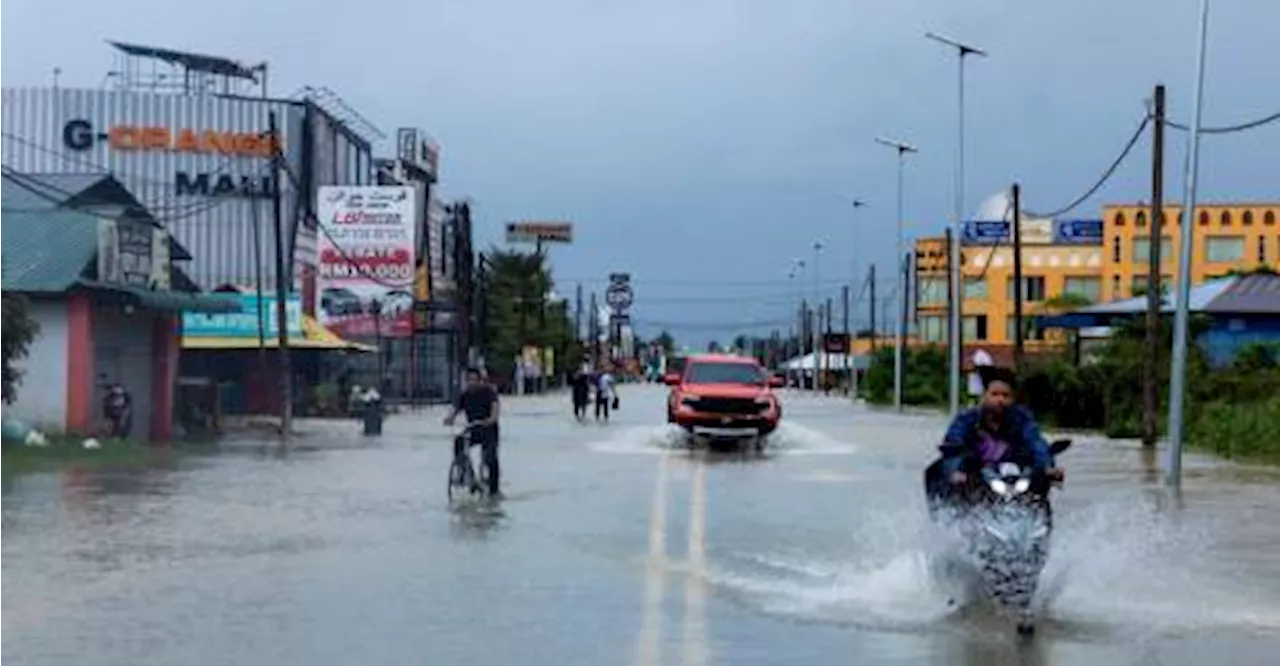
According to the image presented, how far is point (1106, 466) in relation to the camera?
33.3m

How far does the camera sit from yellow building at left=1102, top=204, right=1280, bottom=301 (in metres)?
112

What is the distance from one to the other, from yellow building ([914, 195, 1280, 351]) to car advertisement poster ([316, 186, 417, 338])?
4245 cm

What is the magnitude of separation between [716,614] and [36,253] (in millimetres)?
28691

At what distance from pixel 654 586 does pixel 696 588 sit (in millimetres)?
322

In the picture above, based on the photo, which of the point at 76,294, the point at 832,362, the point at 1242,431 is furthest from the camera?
the point at 832,362

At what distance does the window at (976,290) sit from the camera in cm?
12506

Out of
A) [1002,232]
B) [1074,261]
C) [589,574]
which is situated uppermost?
[1074,261]

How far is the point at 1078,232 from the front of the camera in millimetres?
123125

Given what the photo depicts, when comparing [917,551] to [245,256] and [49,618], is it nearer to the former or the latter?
[49,618]

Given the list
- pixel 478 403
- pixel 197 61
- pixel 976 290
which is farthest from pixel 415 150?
pixel 478 403

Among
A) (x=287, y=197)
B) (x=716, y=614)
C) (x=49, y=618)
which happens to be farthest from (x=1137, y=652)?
(x=287, y=197)

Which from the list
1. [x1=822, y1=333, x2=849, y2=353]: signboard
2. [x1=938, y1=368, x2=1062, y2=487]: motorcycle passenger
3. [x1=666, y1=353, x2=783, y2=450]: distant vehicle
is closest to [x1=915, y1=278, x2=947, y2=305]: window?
[x1=822, y1=333, x2=849, y2=353]: signboard

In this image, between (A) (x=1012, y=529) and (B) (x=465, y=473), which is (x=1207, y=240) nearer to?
(B) (x=465, y=473)

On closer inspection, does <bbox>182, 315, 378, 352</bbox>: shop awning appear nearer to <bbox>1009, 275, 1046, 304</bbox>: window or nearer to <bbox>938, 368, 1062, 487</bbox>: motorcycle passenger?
<bbox>938, 368, 1062, 487</bbox>: motorcycle passenger
